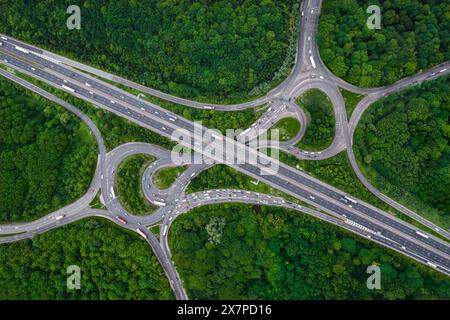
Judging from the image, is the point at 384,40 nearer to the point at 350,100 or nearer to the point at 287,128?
the point at 350,100

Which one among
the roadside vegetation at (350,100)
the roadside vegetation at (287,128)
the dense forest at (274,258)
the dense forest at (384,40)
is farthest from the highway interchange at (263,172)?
the dense forest at (384,40)

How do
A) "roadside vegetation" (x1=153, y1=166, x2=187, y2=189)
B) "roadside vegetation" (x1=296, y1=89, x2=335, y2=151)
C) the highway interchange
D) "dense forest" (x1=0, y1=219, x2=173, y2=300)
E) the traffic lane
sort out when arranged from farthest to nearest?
"roadside vegetation" (x1=153, y1=166, x2=187, y2=189)
"roadside vegetation" (x1=296, y1=89, x2=335, y2=151)
"dense forest" (x1=0, y1=219, x2=173, y2=300)
the highway interchange
the traffic lane

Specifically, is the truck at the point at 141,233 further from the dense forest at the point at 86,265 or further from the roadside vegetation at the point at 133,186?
the roadside vegetation at the point at 133,186

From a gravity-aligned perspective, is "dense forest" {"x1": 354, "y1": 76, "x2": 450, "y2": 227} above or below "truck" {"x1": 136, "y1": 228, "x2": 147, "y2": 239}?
above

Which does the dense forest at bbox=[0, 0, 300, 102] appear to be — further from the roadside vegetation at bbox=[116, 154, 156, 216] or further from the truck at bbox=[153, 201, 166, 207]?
the truck at bbox=[153, 201, 166, 207]

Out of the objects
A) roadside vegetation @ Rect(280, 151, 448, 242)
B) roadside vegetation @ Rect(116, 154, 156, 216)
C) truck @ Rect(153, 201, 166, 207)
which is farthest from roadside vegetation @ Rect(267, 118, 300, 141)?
roadside vegetation @ Rect(116, 154, 156, 216)

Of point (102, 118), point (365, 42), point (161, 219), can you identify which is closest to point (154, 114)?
point (102, 118)

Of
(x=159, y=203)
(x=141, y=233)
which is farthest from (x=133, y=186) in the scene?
(x=141, y=233)
